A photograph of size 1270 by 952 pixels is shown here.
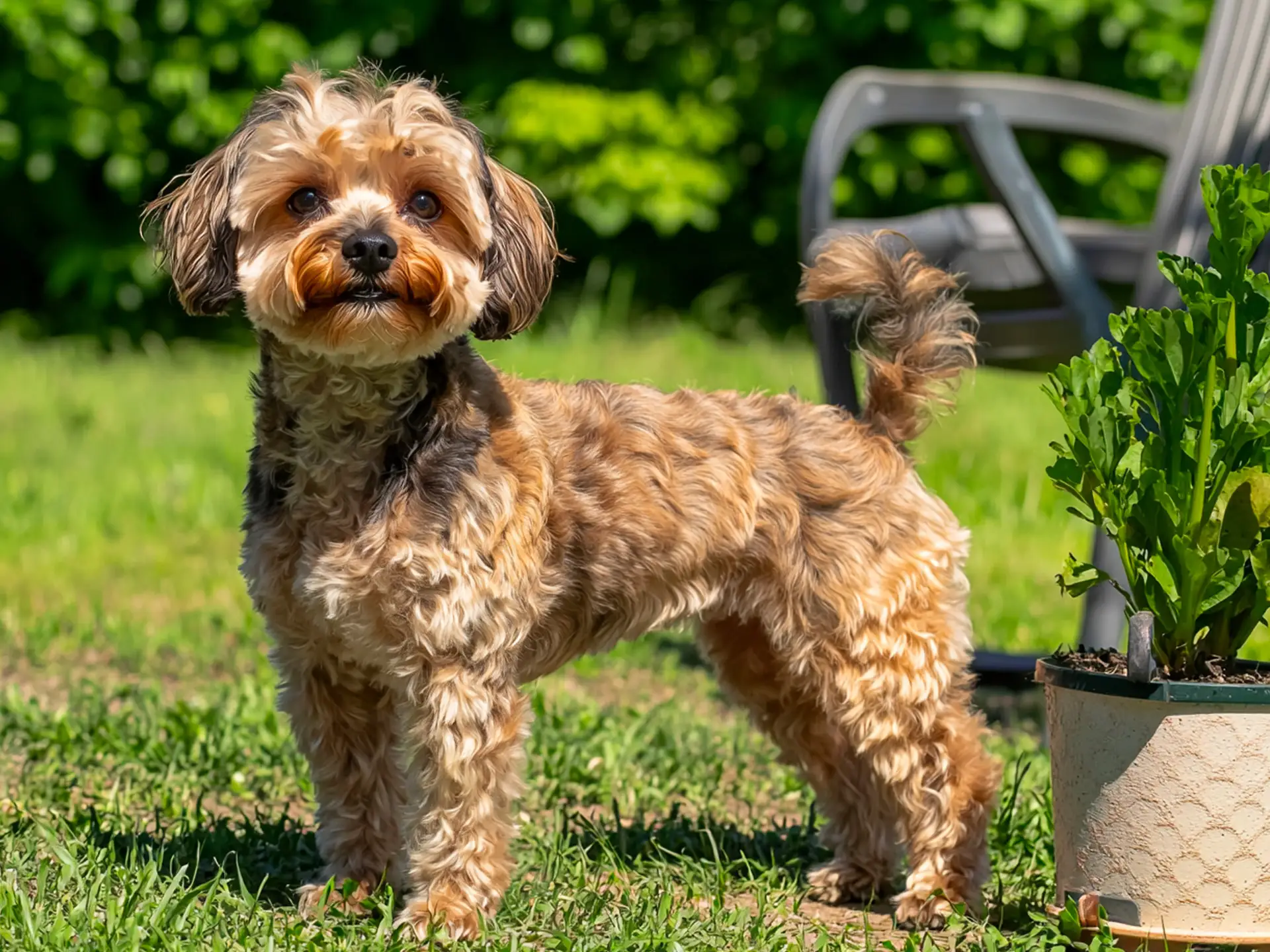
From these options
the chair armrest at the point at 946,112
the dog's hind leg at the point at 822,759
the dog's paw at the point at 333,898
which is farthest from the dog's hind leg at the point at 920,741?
the chair armrest at the point at 946,112

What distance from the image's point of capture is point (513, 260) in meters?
3.70

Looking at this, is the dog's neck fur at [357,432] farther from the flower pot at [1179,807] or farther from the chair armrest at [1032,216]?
the chair armrest at [1032,216]

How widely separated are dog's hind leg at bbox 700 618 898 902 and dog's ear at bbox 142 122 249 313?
4.90ft

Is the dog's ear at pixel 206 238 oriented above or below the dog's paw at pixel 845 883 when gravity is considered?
above

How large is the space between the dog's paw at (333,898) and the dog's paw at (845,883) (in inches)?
43.1

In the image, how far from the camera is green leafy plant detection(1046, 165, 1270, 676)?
326 cm

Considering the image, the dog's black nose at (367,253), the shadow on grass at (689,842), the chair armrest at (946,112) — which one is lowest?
the shadow on grass at (689,842)

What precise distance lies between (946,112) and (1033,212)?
0.74m

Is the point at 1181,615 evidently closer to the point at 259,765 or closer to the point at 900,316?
the point at 900,316

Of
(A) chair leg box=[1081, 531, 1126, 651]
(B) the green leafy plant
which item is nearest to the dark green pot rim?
(B) the green leafy plant

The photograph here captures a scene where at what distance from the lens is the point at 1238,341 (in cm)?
336

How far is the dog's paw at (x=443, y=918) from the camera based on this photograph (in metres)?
3.50

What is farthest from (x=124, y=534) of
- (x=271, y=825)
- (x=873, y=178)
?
(x=873, y=178)

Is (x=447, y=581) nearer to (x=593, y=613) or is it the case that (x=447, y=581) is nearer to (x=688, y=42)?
(x=593, y=613)
